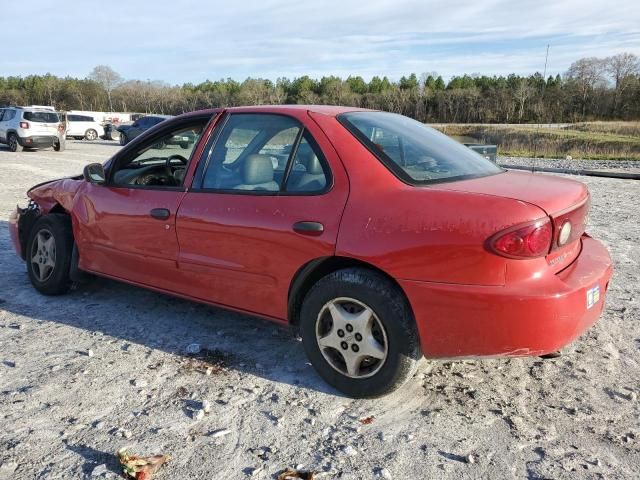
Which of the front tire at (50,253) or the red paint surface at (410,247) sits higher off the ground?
the red paint surface at (410,247)

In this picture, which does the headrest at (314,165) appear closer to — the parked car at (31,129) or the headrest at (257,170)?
the headrest at (257,170)

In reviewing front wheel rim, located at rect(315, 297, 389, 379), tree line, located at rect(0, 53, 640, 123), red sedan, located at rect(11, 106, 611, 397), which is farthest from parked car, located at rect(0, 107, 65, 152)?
tree line, located at rect(0, 53, 640, 123)

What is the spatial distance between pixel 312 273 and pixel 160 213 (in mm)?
1304

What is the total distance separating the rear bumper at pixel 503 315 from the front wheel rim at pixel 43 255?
3.36 m

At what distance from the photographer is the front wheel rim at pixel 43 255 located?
4.91 metres

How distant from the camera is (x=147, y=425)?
9.64ft

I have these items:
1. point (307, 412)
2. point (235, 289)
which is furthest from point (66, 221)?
point (307, 412)

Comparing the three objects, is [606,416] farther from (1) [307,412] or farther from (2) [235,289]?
(2) [235,289]

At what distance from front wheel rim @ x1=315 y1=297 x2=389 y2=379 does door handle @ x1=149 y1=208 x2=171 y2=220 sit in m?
1.39

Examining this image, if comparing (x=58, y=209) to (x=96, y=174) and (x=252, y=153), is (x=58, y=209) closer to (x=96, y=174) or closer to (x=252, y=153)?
(x=96, y=174)

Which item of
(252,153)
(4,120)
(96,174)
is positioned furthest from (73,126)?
(252,153)

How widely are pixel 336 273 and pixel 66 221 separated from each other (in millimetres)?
2873

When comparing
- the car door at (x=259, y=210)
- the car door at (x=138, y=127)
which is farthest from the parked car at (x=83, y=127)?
the car door at (x=259, y=210)

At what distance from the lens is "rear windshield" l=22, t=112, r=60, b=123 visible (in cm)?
2237
